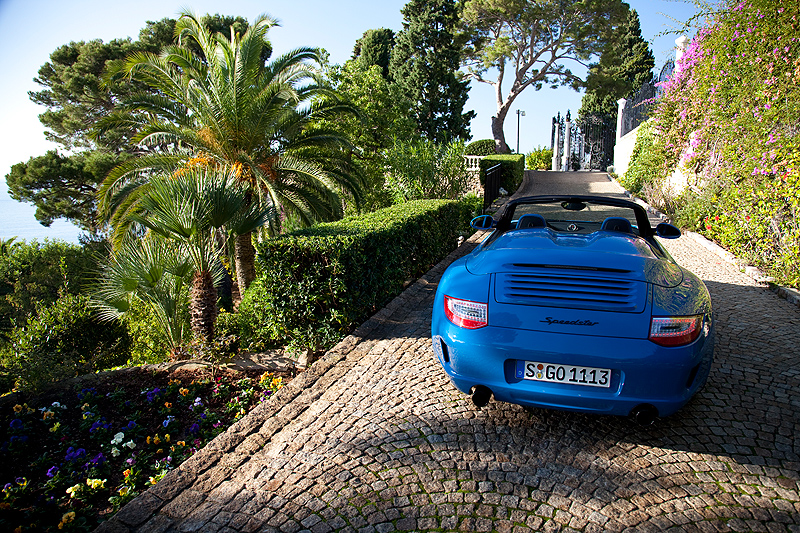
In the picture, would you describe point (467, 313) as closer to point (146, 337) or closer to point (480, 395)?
point (480, 395)

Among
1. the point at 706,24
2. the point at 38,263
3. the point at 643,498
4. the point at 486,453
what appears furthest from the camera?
the point at 38,263

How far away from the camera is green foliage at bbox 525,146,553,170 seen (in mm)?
36219

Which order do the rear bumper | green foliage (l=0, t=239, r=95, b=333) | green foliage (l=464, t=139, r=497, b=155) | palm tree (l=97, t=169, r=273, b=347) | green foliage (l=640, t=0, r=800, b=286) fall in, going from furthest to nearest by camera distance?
green foliage (l=464, t=139, r=497, b=155), green foliage (l=0, t=239, r=95, b=333), green foliage (l=640, t=0, r=800, b=286), palm tree (l=97, t=169, r=273, b=347), the rear bumper

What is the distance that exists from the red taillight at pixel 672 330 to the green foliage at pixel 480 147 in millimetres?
31315

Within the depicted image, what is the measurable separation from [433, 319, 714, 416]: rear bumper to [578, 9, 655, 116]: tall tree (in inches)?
1373

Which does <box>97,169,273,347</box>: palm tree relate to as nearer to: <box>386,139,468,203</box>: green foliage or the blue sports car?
the blue sports car

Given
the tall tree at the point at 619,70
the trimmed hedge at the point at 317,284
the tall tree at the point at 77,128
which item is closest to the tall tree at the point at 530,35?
the tall tree at the point at 619,70

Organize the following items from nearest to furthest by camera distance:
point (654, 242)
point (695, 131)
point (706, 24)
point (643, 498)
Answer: point (643, 498) → point (654, 242) → point (706, 24) → point (695, 131)

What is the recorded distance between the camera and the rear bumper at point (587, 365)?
2.71 m

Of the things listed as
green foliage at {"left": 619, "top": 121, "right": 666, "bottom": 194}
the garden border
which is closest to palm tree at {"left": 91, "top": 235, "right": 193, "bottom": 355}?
the garden border

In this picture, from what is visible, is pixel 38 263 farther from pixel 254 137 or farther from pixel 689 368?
pixel 689 368

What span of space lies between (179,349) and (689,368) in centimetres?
482

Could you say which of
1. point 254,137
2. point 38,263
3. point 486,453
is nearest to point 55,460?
point 486,453

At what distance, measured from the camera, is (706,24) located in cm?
1097
